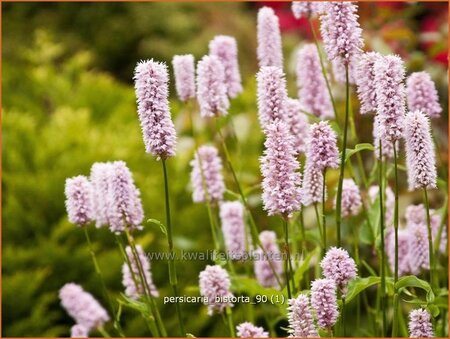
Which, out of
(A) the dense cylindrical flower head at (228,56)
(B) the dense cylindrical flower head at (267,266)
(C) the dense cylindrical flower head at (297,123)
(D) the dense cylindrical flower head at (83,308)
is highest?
(A) the dense cylindrical flower head at (228,56)

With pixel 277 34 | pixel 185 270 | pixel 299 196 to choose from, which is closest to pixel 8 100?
pixel 185 270

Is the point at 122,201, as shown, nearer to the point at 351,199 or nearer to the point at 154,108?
the point at 154,108

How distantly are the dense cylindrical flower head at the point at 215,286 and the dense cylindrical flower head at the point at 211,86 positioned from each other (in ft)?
1.27

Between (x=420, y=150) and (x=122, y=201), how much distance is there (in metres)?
0.66

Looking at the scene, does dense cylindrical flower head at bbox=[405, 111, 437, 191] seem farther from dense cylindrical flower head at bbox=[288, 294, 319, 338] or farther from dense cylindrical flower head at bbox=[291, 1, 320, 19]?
dense cylindrical flower head at bbox=[291, 1, 320, 19]

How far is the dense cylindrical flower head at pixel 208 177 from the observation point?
2.25 m

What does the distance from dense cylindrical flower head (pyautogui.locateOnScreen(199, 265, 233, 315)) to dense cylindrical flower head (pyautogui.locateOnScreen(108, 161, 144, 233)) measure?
197 mm

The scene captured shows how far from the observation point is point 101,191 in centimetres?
190

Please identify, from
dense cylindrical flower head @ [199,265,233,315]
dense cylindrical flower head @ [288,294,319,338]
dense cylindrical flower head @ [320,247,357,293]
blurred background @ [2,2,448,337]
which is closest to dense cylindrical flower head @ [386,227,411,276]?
blurred background @ [2,2,448,337]

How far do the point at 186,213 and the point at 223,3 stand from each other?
3.39 metres

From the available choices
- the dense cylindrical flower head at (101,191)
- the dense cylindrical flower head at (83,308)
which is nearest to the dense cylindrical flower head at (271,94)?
the dense cylindrical flower head at (101,191)

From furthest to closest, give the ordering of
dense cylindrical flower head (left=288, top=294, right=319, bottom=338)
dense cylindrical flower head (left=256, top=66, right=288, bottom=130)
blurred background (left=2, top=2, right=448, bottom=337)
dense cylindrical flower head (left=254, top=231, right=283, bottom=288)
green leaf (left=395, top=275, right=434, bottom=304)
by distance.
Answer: blurred background (left=2, top=2, right=448, bottom=337)
dense cylindrical flower head (left=254, top=231, right=283, bottom=288)
dense cylindrical flower head (left=256, top=66, right=288, bottom=130)
green leaf (left=395, top=275, right=434, bottom=304)
dense cylindrical flower head (left=288, top=294, right=319, bottom=338)

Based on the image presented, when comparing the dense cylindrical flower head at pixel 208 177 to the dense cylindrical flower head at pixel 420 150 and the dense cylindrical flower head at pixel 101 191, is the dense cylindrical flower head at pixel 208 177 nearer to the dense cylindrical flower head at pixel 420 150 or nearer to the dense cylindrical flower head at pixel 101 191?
the dense cylindrical flower head at pixel 101 191

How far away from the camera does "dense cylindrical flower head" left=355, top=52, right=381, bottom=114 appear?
5.32 feet
